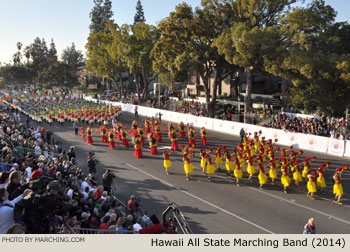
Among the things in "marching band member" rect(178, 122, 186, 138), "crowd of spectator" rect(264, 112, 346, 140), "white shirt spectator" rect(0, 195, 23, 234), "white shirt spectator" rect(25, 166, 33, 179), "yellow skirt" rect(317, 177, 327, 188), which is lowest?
"yellow skirt" rect(317, 177, 327, 188)

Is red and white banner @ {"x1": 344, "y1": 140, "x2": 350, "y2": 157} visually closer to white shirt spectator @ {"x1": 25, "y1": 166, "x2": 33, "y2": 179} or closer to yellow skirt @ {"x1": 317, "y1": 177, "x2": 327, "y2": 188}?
yellow skirt @ {"x1": 317, "y1": 177, "x2": 327, "y2": 188}

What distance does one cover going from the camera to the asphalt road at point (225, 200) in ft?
35.3

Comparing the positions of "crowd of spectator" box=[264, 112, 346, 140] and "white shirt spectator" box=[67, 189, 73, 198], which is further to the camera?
"crowd of spectator" box=[264, 112, 346, 140]

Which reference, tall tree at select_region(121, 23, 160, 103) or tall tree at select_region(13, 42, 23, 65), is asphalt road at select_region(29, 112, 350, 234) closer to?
tall tree at select_region(121, 23, 160, 103)

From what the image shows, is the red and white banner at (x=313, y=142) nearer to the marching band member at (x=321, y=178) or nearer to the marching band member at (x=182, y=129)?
the marching band member at (x=321, y=178)

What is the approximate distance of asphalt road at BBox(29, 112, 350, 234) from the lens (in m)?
10.8

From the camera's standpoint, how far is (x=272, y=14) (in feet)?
86.5

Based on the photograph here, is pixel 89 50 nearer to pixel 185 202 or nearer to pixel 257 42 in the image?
pixel 257 42

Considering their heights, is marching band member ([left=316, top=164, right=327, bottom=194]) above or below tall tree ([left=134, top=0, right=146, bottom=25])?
below

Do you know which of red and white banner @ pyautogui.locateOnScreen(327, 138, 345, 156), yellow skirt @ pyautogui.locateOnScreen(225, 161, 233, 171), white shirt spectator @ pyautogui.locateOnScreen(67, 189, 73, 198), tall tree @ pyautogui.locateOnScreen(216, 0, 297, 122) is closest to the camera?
white shirt spectator @ pyautogui.locateOnScreen(67, 189, 73, 198)

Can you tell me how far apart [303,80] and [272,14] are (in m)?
6.15

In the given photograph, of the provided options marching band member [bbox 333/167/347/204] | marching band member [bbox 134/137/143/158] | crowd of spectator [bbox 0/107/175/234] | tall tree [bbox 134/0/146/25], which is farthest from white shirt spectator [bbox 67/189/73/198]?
tall tree [bbox 134/0/146/25]

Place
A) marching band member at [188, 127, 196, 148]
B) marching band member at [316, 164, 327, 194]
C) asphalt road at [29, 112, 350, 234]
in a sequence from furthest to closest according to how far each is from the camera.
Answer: marching band member at [188, 127, 196, 148] < marching band member at [316, 164, 327, 194] < asphalt road at [29, 112, 350, 234]

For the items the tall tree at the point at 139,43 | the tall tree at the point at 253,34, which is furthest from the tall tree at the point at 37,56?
the tall tree at the point at 253,34
